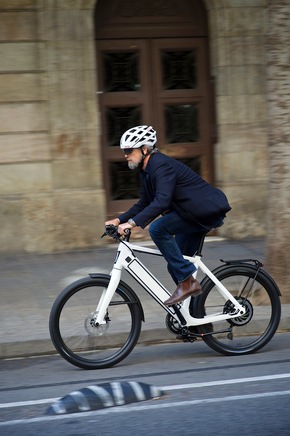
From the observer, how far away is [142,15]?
11.7 meters

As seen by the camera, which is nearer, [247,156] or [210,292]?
[210,292]

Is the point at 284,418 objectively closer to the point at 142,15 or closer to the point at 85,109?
the point at 85,109

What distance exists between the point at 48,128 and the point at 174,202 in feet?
16.3

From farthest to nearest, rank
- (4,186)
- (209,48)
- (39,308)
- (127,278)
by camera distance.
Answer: (209,48) → (4,186) → (127,278) → (39,308)

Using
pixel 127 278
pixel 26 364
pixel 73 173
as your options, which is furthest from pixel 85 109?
pixel 26 364

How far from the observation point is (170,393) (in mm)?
5648

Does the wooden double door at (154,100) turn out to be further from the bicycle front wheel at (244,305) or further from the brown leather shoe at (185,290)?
the brown leather shoe at (185,290)

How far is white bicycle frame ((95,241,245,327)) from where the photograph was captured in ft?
20.9

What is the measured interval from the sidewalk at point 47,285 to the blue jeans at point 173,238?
0.80 meters

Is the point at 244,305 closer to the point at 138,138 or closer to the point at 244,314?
the point at 244,314

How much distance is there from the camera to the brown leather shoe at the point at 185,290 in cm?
646

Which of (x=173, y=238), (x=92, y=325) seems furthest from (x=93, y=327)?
(x=173, y=238)

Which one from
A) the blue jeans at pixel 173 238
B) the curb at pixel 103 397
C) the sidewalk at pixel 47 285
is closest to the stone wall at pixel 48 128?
the sidewalk at pixel 47 285

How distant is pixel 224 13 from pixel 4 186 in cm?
368
